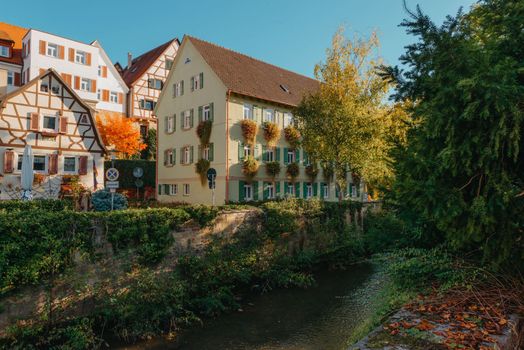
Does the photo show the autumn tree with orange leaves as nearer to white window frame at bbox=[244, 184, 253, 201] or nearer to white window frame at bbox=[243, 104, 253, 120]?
white window frame at bbox=[243, 104, 253, 120]

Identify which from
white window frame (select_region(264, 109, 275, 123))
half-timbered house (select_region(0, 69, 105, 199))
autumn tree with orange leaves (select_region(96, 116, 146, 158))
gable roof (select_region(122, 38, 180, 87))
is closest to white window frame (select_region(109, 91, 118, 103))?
gable roof (select_region(122, 38, 180, 87))

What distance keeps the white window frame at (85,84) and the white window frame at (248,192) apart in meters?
21.6

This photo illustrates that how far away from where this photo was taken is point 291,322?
9.97 m

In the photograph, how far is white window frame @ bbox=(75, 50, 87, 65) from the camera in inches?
1307

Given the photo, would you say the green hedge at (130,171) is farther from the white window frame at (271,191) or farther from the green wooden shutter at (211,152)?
the white window frame at (271,191)

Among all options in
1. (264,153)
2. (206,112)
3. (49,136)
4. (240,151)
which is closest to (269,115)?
(264,153)

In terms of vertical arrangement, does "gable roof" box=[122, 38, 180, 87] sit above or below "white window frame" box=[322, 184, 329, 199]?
above

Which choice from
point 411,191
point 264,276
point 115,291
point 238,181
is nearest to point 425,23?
point 411,191

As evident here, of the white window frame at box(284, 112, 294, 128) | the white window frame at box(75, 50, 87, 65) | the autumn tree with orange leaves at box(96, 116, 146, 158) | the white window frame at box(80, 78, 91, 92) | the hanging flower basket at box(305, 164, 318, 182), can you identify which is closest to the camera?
the white window frame at box(284, 112, 294, 128)

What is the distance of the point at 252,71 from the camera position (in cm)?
2631

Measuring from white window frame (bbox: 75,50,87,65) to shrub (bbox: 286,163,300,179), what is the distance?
23659 millimetres

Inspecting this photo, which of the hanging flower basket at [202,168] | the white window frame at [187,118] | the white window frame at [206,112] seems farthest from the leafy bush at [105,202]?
the white window frame at [187,118]

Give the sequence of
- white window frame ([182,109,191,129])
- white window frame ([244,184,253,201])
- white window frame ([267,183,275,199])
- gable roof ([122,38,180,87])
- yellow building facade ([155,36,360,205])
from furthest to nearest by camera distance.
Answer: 1. gable roof ([122,38,180,87])
2. white window frame ([182,109,191,129])
3. white window frame ([267,183,275,199])
4. white window frame ([244,184,253,201])
5. yellow building facade ([155,36,360,205])

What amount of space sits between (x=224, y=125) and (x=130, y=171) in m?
13.0
